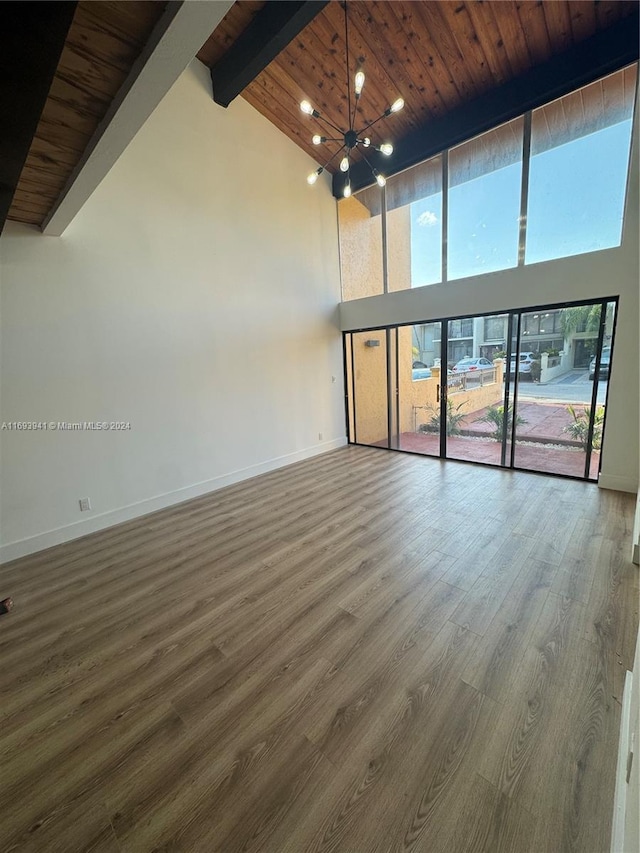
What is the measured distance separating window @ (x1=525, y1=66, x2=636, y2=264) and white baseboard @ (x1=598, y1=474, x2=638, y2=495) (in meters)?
2.65

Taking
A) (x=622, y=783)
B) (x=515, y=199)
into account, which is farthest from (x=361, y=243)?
(x=622, y=783)

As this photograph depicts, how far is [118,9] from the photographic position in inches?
47.0

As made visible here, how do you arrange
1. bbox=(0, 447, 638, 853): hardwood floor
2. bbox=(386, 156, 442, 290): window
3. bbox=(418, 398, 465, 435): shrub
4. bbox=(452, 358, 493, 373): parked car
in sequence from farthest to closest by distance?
bbox=(418, 398, 465, 435): shrub → bbox=(386, 156, 442, 290): window → bbox=(452, 358, 493, 373): parked car → bbox=(0, 447, 638, 853): hardwood floor

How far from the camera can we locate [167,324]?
155 inches

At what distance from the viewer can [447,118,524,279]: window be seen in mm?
4203

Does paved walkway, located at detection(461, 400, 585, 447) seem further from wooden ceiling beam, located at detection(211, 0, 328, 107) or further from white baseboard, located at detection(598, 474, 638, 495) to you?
wooden ceiling beam, located at detection(211, 0, 328, 107)

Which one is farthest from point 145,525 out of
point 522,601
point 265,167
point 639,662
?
point 265,167

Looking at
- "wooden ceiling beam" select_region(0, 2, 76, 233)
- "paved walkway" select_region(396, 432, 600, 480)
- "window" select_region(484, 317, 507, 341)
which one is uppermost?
"wooden ceiling beam" select_region(0, 2, 76, 233)

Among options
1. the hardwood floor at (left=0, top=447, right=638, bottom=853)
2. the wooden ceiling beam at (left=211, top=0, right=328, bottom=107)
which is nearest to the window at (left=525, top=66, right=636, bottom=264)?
the wooden ceiling beam at (left=211, top=0, right=328, bottom=107)

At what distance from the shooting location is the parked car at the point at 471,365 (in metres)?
4.75

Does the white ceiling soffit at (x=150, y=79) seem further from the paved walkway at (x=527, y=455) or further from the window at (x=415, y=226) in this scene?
the paved walkway at (x=527, y=455)

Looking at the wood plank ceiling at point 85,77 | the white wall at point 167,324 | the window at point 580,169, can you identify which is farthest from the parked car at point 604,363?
the wood plank ceiling at point 85,77

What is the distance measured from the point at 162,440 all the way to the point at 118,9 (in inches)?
138

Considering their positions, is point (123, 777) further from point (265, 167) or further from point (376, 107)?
point (376, 107)
